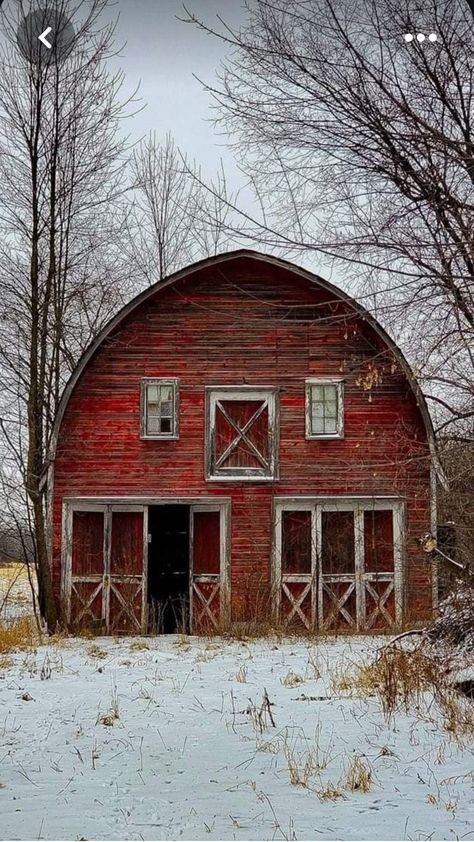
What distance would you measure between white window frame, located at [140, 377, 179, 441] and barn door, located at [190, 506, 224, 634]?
1.39m

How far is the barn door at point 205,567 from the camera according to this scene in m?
14.6

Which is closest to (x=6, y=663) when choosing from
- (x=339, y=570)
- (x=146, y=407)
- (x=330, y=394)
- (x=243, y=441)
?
(x=146, y=407)

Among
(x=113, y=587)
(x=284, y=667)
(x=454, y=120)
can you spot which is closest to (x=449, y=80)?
(x=454, y=120)

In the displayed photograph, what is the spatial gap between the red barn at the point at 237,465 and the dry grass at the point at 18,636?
837 mm

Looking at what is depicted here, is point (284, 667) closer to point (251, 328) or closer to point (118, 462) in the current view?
point (118, 462)

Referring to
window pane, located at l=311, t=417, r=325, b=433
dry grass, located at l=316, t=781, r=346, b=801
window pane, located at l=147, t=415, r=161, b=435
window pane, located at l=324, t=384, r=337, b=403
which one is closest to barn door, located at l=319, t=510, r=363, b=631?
window pane, located at l=311, t=417, r=325, b=433

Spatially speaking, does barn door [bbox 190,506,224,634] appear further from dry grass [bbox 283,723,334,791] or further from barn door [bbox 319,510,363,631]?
dry grass [bbox 283,723,334,791]

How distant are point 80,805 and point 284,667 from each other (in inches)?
211

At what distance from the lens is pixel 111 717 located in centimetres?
710

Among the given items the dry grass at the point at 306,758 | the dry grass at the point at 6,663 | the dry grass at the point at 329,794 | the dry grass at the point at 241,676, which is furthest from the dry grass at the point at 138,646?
the dry grass at the point at 329,794

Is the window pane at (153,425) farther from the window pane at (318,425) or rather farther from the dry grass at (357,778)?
the dry grass at (357,778)

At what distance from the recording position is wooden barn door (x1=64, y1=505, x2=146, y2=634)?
47.2ft

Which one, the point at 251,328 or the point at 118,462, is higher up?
the point at 251,328

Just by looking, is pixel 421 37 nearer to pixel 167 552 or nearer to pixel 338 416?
pixel 338 416
